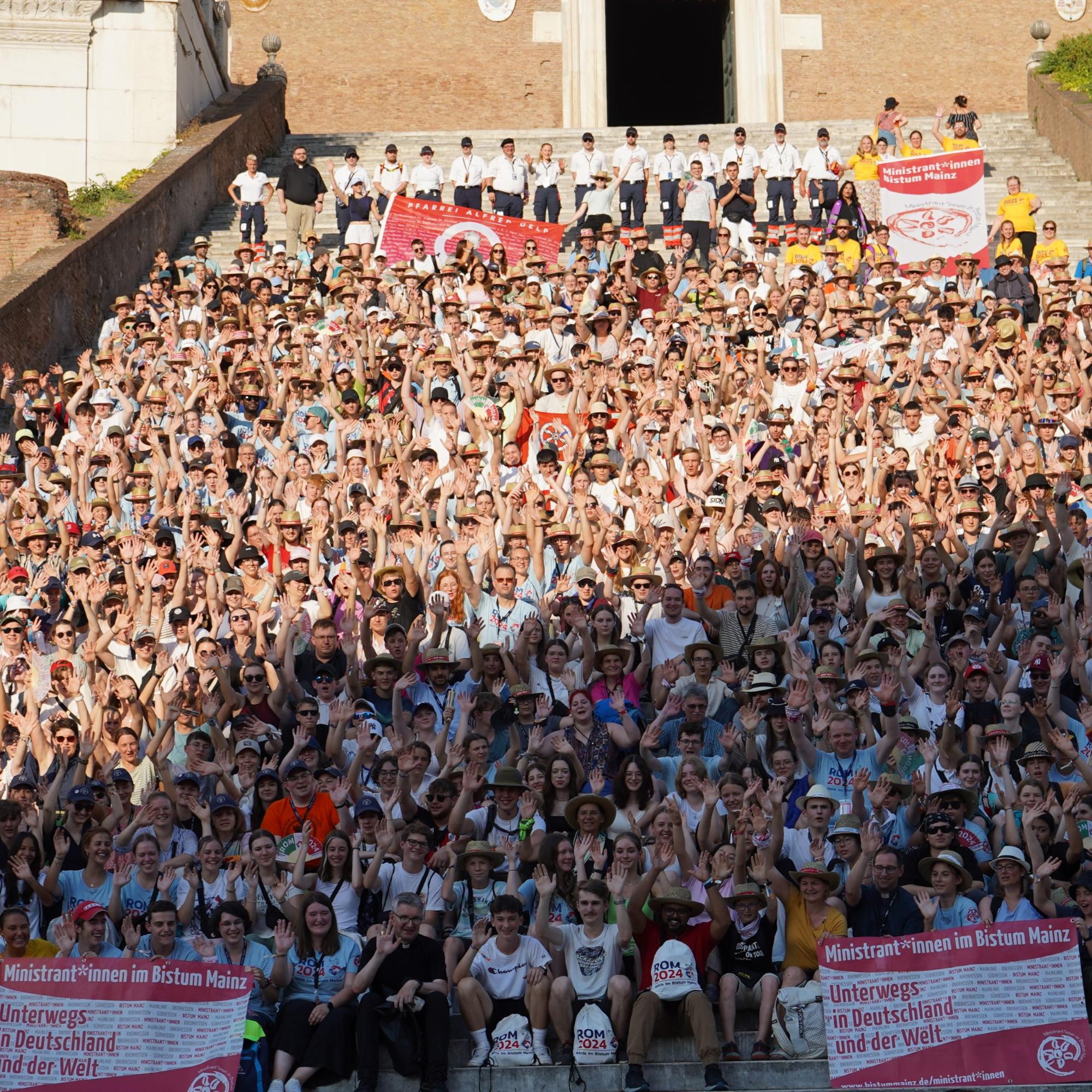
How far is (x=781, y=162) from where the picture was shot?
77.9 ft

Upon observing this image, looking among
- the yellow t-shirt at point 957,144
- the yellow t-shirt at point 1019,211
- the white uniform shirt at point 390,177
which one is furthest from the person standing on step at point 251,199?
the yellow t-shirt at point 1019,211

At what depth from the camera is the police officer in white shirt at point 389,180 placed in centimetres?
2389

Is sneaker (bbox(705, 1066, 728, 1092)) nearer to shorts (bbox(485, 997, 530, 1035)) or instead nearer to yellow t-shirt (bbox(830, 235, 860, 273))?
shorts (bbox(485, 997, 530, 1035))

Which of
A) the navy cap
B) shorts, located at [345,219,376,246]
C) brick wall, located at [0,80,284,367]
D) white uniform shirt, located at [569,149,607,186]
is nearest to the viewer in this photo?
the navy cap

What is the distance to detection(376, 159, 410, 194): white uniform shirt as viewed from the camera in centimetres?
2389

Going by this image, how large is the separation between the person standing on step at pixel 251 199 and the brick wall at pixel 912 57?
1240cm

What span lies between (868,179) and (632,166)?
8.77 ft

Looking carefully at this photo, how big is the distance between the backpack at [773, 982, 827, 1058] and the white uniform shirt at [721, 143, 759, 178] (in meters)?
14.8

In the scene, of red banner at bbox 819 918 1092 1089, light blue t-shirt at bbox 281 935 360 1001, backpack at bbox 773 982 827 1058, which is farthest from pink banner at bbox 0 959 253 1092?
red banner at bbox 819 918 1092 1089

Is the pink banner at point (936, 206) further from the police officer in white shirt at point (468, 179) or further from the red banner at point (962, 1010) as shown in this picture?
the red banner at point (962, 1010)

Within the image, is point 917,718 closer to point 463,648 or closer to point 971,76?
point 463,648

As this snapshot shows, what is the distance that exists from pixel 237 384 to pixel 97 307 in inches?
166

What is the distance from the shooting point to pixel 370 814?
11641 millimetres

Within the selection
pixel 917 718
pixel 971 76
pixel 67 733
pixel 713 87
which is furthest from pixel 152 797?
pixel 713 87
